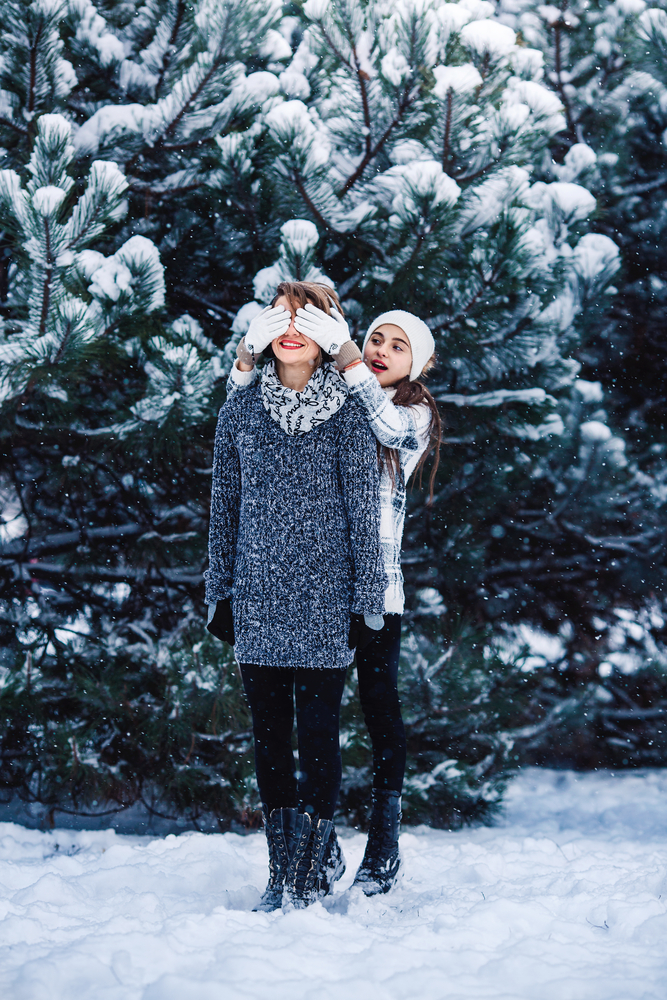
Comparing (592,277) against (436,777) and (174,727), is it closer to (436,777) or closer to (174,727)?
(436,777)

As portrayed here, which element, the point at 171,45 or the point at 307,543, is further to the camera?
the point at 171,45

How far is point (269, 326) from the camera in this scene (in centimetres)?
183

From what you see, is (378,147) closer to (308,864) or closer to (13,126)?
(13,126)

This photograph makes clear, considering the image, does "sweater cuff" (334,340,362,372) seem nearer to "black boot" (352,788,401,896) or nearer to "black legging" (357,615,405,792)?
"black legging" (357,615,405,792)

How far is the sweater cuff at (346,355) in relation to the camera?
6.05ft

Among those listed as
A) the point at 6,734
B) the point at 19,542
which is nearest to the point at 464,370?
the point at 19,542

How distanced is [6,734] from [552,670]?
2.75 meters

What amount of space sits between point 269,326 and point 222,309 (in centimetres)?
143

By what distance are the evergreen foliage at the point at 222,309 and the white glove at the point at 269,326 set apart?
0.67 metres

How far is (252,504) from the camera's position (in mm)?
1950

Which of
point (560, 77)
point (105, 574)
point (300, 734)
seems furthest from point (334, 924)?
point (560, 77)

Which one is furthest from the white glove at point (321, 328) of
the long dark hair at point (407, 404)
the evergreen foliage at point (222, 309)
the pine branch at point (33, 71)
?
the pine branch at point (33, 71)

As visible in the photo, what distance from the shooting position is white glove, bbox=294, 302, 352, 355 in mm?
1821

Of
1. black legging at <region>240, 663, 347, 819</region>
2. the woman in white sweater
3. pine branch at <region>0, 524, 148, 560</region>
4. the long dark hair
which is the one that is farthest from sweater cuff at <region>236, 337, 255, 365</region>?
pine branch at <region>0, 524, 148, 560</region>
